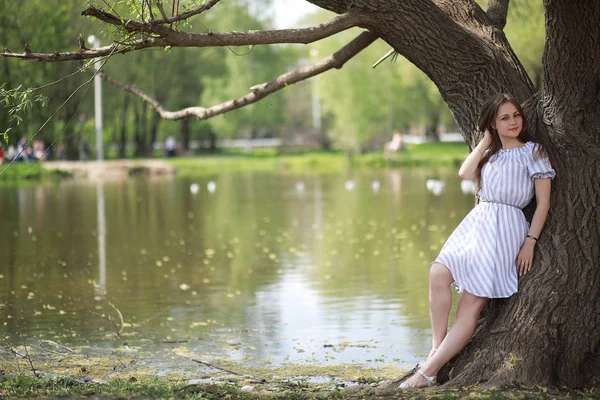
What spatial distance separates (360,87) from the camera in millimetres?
51656

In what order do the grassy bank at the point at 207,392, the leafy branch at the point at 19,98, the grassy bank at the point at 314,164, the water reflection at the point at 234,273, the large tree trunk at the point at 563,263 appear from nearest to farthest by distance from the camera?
Result: the grassy bank at the point at 207,392 → the large tree trunk at the point at 563,263 → the leafy branch at the point at 19,98 → the water reflection at the point at 234,273 → the grassy bank at the point at 314,164

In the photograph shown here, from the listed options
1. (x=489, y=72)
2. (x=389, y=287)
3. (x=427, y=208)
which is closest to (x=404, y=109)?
(x=427, y=208)

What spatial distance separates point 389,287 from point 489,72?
5550 millimetres

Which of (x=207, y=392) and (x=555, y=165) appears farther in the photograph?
(x=555, y=165)

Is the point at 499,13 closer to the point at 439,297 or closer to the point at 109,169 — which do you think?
the point at 439,297

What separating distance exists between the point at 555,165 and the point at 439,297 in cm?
114

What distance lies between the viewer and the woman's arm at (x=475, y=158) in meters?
6.24

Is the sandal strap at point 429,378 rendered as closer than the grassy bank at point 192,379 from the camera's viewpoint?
No

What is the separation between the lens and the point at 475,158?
626 centimetres

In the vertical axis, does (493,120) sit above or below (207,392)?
above

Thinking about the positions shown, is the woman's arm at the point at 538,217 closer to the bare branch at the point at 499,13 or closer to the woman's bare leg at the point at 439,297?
the woman's bare leg at the point at 439,297

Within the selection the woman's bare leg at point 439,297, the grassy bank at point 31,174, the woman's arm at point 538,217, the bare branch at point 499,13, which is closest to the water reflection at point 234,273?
the woman's bare leg at point 439,297

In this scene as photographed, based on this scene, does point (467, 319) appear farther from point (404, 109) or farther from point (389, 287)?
point (404, 109)

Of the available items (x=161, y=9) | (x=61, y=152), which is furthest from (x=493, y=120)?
(x=61, y=152)
